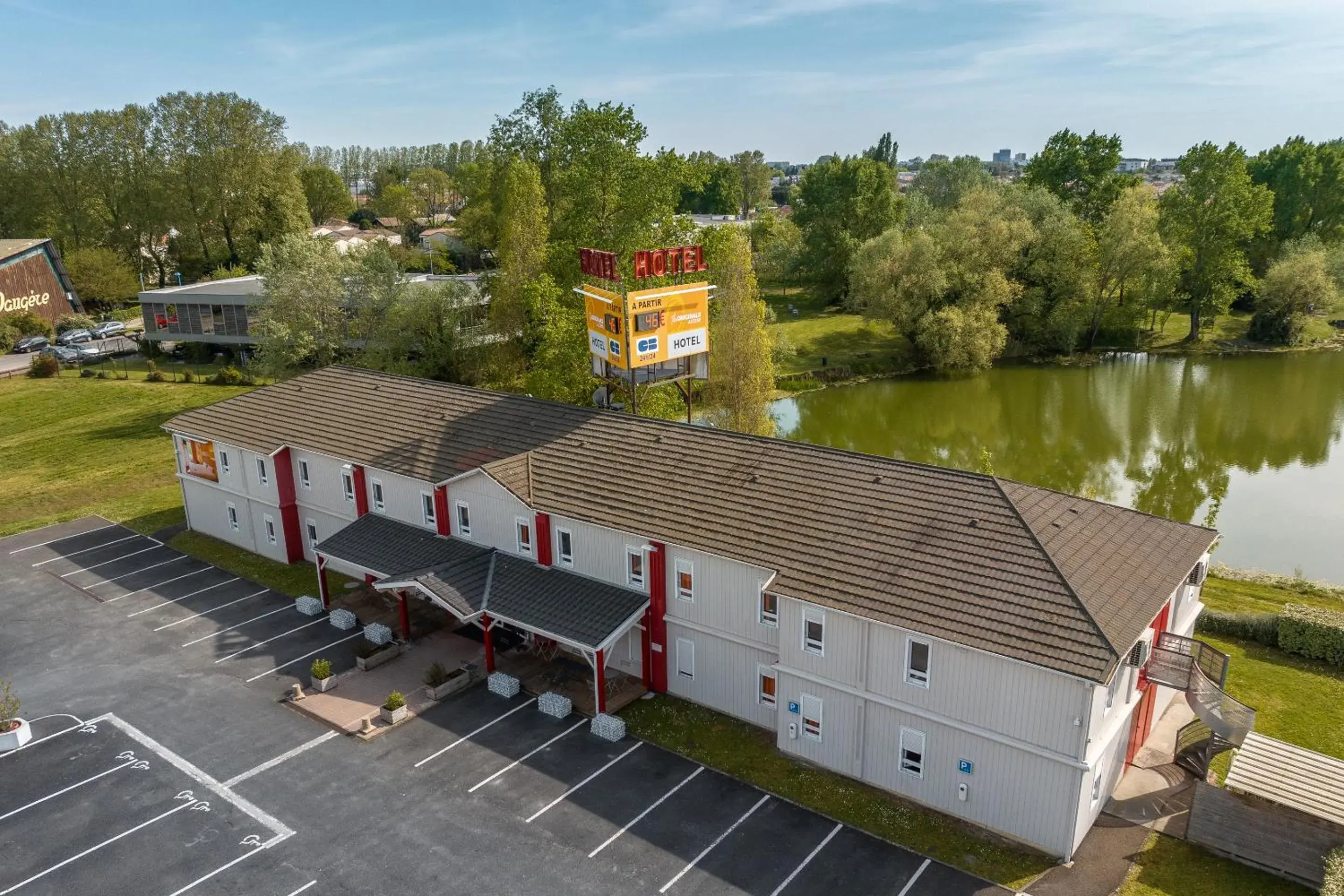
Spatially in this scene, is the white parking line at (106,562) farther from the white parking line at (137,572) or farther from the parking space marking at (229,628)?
the parking space marking at (229,628)

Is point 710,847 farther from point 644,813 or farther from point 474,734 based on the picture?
point 474,734

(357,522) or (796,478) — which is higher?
(796,478)

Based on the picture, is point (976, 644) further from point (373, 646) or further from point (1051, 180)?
point (1051, 180)

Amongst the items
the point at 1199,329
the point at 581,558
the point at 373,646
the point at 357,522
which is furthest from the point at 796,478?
the point at 1199,329

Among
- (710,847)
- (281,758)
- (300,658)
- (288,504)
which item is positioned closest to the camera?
(710,847)

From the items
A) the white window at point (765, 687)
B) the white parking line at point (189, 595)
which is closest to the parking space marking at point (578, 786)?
the white window at point (765, 687)

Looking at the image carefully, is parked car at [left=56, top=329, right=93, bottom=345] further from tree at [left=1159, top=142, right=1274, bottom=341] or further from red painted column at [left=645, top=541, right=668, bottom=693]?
tree at [left=1159, top=142, right=1274, bottom=341]

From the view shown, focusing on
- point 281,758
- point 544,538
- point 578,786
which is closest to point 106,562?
point 281,758
